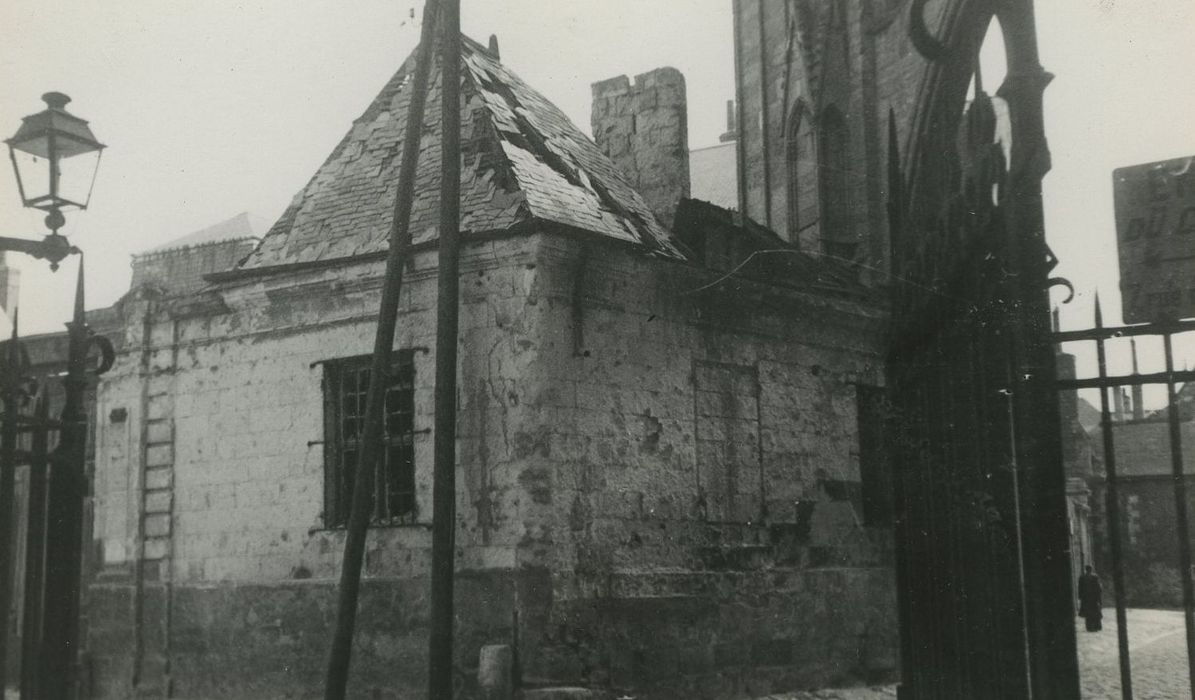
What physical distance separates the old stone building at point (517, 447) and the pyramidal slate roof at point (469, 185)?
0.14 feet

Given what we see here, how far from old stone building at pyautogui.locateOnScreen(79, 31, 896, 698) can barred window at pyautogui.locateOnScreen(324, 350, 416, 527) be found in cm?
3

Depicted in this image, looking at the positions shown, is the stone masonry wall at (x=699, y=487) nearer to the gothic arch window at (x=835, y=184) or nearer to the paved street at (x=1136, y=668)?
the paved street at (x=1136, y=668)

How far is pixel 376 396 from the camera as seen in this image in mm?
9711

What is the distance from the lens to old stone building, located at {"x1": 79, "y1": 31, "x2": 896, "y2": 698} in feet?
33.2

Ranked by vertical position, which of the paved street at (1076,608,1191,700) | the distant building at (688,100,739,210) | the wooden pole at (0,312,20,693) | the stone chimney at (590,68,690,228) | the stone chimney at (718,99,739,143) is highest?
the stone chimney at (718,99,739,143)

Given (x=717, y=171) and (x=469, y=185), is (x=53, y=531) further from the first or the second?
(x=717, y=171)

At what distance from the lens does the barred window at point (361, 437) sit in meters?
10.7

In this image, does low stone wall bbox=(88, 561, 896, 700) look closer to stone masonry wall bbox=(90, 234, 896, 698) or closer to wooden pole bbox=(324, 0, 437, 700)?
stone masonry wall bbox=(90, 234, 896, 698)

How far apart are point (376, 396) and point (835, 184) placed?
951 cm

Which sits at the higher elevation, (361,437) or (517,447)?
(361,437)

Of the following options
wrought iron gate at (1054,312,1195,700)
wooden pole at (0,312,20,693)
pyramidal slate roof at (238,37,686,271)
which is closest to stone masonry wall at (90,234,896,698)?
pyramidal slate roof at (238,37,686,271)

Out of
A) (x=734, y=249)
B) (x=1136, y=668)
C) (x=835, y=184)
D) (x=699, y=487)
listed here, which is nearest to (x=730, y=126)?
(x=835, y=184)

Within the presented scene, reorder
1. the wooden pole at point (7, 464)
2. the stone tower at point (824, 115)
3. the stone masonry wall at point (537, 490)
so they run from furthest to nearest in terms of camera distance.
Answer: the stone tower at point (824, 115) < the stone masonry wall at point (537, 490) < the wooden pole at point (7, 464)

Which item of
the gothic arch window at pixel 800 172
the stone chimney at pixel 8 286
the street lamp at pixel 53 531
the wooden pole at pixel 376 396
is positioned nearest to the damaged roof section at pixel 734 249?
the wooden pole at pixel 376 396
